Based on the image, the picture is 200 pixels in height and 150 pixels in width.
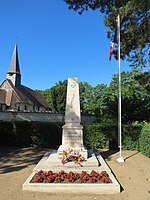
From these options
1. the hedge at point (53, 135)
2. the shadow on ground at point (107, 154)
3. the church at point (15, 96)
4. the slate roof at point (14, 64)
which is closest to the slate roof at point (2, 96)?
the church at point (15, 96)

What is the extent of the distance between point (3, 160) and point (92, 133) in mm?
5357

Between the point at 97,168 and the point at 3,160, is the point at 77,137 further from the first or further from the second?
the point at 3,160

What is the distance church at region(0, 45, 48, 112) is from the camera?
3482 centimetres

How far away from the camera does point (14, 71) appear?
4156cm

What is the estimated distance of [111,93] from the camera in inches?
1270

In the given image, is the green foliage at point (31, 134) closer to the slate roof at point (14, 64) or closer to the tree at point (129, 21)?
the tree at point (129, 21)

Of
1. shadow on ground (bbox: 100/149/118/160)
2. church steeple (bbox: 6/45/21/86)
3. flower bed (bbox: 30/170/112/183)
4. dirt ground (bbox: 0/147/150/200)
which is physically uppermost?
→ church steeple (bbox: 6/45/21/86)

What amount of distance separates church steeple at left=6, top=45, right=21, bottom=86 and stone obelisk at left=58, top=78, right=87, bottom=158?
35.3 m

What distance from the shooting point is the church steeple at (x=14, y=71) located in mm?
41219

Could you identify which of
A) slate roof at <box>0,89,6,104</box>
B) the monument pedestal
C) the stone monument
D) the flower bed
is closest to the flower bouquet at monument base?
the stone monument

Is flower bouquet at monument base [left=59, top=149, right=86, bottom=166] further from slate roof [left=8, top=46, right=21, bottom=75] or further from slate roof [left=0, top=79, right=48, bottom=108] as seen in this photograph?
slate roof [left=8, top=46, right=21, bottom=75]

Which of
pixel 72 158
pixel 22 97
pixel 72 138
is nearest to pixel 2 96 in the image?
pixel 22 97

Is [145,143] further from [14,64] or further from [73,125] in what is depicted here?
[14,64]

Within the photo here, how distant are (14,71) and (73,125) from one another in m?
37.0
